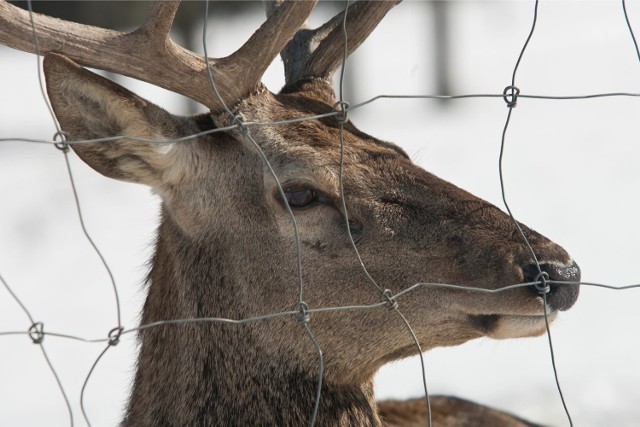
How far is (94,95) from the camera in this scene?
3293mm

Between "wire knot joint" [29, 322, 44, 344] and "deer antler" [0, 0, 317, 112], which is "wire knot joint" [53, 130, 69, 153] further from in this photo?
"wire knot joint" [29, 322, 44, 344]

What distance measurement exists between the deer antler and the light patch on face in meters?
1.17

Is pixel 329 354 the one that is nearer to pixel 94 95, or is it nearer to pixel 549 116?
pixel 94 95

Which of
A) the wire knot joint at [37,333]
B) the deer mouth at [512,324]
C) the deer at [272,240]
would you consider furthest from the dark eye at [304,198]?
the wire knot joint at [37,333]

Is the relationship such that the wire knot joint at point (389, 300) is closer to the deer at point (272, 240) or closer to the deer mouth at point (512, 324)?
the deer at point (272, 240)

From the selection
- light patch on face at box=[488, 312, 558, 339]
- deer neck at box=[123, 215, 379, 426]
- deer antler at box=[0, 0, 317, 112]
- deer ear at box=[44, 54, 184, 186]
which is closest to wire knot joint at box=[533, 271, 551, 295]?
light patch on face at box=[488, 312, 558, 339]

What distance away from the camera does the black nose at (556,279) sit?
3131 mm

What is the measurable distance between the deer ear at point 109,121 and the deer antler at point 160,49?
0.07 metres

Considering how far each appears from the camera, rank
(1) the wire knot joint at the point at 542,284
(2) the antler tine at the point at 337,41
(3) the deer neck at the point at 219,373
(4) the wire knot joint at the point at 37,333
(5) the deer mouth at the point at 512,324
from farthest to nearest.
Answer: (2) the antler tine at the point at 337,41 < (3) the deer neck at the point at 219,373 < (5) the deer mouth at the point at 512,324 < (1) the wire knot joint at the point at 542,284 < (4) the wire knot joint at the point at 37,333

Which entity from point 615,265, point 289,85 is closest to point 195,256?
point 289,85

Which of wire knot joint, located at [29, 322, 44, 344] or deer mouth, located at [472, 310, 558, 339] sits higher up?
deer mouth, located at [472, 310, 558, 339]

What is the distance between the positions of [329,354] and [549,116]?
9.83 meters

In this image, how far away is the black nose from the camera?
10.3ft

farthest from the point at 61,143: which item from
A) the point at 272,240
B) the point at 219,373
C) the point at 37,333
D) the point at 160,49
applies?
the point at 219,373
